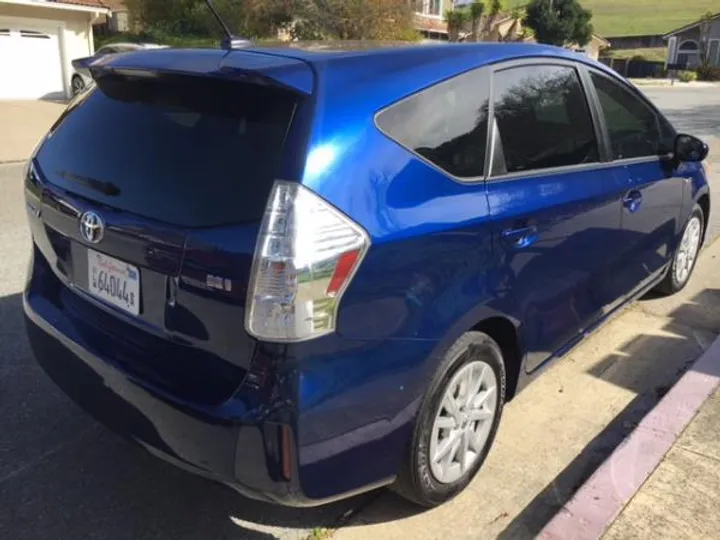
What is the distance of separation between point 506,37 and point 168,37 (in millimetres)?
19600

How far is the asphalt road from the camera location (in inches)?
107

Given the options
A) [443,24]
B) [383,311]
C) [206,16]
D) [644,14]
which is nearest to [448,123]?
[383,311]

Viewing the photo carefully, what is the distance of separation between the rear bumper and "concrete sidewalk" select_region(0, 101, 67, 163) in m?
9.68

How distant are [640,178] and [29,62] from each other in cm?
2083

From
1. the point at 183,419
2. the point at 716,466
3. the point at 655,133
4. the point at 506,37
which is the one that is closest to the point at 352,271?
the point at 183,419

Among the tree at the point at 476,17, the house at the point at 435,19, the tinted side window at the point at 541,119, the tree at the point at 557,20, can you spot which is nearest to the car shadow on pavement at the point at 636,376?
the tinted side window at the point at 541,119

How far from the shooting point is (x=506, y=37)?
3831cm

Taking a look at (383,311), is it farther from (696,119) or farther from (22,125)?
(696,119)

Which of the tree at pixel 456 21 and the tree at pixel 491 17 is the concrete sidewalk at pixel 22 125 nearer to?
the tree at pixel 456 21

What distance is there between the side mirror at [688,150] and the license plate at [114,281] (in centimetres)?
348

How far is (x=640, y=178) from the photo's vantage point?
398cm

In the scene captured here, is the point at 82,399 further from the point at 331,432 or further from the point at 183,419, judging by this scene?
the point at 331,432

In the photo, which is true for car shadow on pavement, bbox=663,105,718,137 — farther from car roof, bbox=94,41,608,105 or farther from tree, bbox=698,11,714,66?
tree, bbox=698,11,714,66

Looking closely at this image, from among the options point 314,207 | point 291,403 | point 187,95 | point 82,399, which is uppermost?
point 187,95
